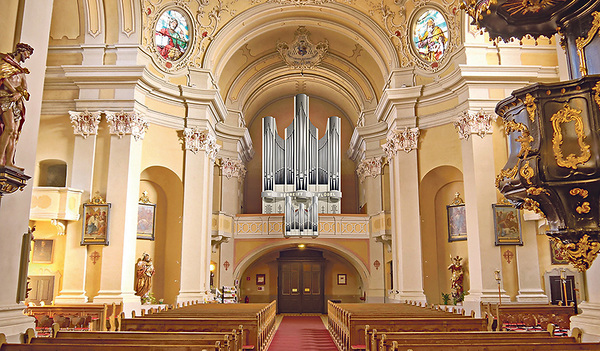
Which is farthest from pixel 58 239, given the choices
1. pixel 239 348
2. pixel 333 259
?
pixel 333 259

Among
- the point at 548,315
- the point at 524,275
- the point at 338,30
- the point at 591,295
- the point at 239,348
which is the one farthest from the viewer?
the point at 338,30

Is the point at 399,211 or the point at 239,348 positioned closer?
the point at 239,348

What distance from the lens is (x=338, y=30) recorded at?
18406 mm

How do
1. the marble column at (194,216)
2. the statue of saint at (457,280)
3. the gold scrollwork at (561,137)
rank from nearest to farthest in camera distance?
the gold scrollwork at (561,137)
the statue of saint at (457,280)
the marble column at (194,216)

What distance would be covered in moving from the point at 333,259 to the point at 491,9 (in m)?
18.9

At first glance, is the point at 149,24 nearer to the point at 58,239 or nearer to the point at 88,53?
the point at 88,53

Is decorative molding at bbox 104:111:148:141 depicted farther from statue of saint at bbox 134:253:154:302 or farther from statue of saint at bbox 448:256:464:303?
statue of saint at bbox 448:256:464:303

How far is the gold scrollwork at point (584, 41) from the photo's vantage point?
19.5 ft

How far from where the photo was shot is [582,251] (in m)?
5.39

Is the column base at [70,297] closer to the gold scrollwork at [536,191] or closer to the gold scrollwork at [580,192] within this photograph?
the gold scrollwork at [536,191]

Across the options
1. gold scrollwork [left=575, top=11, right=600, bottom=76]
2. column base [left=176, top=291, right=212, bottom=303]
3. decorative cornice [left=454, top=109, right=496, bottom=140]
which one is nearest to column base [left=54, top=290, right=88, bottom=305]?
column base [left=176, top=291, right=212, bottom=303]

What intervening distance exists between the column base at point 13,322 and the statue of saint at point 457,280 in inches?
456

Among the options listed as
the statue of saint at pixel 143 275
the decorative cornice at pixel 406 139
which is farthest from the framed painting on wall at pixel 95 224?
the decorative cornice at pixel 406 139

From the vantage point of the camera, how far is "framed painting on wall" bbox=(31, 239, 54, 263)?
13242 mm
